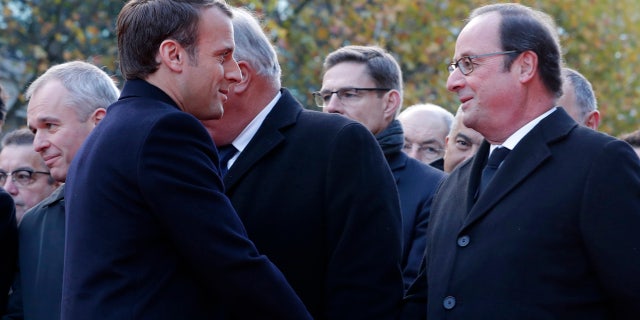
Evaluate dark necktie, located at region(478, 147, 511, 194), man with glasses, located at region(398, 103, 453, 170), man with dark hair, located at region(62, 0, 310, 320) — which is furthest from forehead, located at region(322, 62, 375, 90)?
man with dark hair, located at region(62, 0, 310, 320)

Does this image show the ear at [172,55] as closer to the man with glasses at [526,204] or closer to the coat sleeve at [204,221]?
the coat sleeve at [204,221]

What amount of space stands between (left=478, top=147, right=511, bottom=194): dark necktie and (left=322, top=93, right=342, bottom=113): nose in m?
2.20

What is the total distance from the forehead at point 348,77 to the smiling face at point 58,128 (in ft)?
5.68

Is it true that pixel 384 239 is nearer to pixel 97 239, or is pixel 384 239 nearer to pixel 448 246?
pixel 448 246

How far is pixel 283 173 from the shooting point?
3.85 metres

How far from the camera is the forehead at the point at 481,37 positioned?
3912 mm

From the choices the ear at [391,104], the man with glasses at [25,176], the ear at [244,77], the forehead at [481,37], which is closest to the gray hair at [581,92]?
the ear at [391,104]

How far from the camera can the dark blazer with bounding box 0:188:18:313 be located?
4.79 m

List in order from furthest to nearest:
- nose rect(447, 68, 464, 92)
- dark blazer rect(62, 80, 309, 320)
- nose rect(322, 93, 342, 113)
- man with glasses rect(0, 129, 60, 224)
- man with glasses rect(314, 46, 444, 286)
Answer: man with glasses rect(0, 129, 60, 224), nose rect(322, 93, 342, 113), man with glasses rect(314, 46, 444, 286), nose rect(447, 68, 464, 92), dark blazer rect(62, 80, 309, 320)

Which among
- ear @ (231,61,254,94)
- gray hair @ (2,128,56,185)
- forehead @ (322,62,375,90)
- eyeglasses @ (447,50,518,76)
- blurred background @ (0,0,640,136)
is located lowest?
blurred background @ (0,0,640,136)

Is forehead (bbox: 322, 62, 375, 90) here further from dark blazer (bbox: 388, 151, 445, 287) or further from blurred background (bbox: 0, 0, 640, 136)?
blurred background (bbox: 0, 0, 640, 136)

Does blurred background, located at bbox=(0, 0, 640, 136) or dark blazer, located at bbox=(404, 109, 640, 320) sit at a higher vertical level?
dark blazer, located at bbox=(404, 109, 640, 320)

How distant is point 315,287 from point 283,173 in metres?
0.47

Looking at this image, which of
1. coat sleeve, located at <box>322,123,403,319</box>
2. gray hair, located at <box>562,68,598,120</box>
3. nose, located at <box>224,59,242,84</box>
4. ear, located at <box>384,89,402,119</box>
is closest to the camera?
nose, located at <box>224,59,242,84</box>
